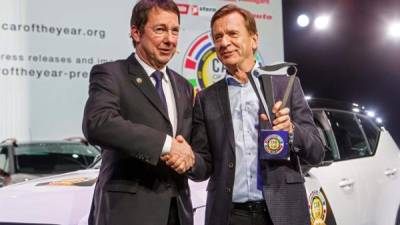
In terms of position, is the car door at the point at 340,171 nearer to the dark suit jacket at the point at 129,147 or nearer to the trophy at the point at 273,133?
the trophy at the point at 273,133

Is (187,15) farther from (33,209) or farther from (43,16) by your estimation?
(33,209)

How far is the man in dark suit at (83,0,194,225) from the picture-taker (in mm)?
1788

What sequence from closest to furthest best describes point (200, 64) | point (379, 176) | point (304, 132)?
1. point (304, 132)
2. point (379, 176)
3. point (200, 64)

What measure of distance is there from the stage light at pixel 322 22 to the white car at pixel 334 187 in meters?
7.49

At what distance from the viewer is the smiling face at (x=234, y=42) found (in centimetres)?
209

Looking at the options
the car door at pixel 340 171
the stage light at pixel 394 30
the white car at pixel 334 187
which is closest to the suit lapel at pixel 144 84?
the white car at pixel 334 187

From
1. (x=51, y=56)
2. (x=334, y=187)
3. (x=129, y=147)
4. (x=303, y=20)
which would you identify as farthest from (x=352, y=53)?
(x=129, y=147)

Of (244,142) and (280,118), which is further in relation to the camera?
(244,142)

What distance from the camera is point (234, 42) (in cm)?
209

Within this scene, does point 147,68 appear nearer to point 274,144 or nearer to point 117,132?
point 117,132

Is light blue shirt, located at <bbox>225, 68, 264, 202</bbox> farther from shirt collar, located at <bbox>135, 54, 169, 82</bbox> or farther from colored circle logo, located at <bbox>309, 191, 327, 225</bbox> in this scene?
colored circle logo, located at <bbox>309, 191, 327, 225</bbox>

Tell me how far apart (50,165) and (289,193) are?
4991mm

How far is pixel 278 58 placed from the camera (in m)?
8.22

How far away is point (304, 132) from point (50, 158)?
5.10m
